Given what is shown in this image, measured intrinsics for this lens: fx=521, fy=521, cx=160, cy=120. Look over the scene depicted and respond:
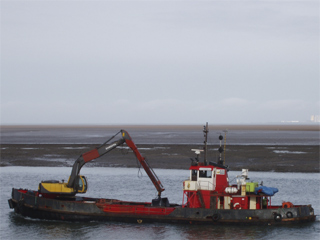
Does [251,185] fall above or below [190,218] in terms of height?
above

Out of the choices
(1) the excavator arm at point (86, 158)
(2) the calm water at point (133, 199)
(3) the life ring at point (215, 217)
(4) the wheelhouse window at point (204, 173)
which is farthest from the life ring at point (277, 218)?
(1) the excavator arm at point (86, 158)

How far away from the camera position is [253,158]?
208 ft

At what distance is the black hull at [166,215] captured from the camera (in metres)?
29.0

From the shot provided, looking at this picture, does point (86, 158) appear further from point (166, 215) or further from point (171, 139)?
point (171, 139)

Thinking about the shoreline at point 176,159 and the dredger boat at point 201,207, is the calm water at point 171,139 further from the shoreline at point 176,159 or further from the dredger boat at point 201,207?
the dredger boat at point 201,207

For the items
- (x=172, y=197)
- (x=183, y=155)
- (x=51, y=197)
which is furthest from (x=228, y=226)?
(x=183, y=155)

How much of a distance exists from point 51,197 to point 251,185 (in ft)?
40.5

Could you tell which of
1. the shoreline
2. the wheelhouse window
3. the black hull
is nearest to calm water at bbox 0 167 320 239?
the black hull

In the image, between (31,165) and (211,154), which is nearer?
(31,165)

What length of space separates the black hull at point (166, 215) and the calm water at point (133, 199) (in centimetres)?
38

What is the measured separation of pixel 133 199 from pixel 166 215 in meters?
7.14

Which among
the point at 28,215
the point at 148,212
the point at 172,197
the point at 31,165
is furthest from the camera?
the point at 31,165

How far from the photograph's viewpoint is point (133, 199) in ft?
119

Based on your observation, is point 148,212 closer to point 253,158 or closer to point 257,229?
point 257,229
